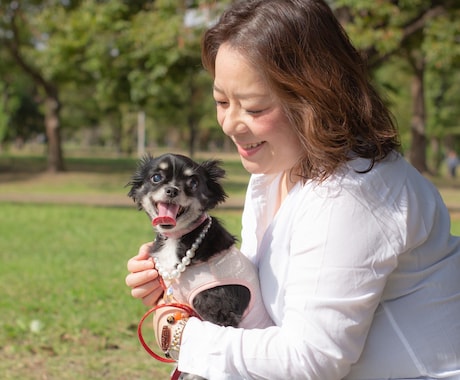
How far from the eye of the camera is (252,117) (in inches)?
85.9

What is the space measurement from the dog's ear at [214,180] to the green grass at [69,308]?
223 cm

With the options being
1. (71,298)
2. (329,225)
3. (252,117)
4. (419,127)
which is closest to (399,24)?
(71,298)

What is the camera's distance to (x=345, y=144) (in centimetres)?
209

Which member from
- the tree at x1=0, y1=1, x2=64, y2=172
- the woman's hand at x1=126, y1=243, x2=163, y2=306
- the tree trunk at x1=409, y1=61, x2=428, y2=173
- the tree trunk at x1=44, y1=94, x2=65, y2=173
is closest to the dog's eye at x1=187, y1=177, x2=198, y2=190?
the woman's hand at x1=126, y1=243, x2=163, y2=306

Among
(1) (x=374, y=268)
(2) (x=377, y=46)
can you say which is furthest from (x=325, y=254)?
(2) (x=377, y=46)

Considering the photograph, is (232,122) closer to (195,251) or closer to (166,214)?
(166,214)

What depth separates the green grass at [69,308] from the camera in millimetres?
4875

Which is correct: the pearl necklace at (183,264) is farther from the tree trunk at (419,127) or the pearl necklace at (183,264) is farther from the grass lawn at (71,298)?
the tree trunk at (419,127)

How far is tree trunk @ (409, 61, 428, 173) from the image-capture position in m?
33.0

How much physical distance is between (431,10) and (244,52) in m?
17.5

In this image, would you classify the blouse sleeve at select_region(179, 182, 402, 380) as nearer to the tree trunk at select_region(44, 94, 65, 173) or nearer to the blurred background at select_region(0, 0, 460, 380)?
the blurred background at select_region(0, 0, 460, 380)

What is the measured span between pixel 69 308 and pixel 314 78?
4.91 m

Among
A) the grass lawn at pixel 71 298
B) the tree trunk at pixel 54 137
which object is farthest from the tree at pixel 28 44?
the grass lawn at pixel 71 298

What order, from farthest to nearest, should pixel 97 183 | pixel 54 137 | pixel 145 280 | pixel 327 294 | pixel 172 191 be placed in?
pixel 54 137 < pixel 97 183 < pixel 145 280 < pixel 172 191 < pixel 327 294
